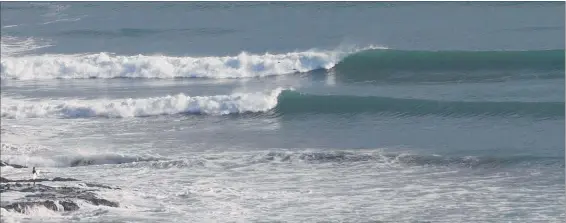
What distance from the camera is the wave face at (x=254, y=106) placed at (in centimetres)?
2431

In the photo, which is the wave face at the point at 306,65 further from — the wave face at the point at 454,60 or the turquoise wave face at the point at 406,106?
the turquoise wave face at the point at 406,106

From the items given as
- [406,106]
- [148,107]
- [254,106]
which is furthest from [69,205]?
[406,106]

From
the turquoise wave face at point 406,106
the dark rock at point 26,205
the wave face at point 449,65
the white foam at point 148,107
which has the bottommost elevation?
the dark rock at point 26,205

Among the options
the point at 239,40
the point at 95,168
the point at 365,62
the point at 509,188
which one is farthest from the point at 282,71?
the point at 509,188

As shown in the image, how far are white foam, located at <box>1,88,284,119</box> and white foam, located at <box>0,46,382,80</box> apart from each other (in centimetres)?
450

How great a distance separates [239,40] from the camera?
1385 inches

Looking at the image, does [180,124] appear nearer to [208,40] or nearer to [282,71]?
[282,71]

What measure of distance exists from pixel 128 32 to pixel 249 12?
14.6 feet

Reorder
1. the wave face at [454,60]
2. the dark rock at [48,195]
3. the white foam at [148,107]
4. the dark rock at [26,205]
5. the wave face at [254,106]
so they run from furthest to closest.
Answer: the wave face at [454,60] < the white foam at [148,107] < the wave face at [254,106] < the dark rock at [48,195] < the dark rock at [26,205]

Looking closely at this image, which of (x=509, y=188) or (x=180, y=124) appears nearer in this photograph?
(x=509, y=188)

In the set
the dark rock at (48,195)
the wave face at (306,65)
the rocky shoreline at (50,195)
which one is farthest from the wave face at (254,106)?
the dark rock at (48,195)

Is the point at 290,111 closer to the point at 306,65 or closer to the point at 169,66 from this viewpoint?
the point at 306,65

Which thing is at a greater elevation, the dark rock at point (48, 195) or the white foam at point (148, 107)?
the white foam at point (148, 107)

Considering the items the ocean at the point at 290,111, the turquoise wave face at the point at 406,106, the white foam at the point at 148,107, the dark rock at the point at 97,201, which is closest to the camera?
the dark rock at the point at 97,201
